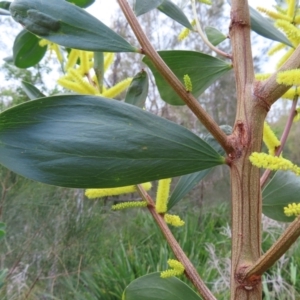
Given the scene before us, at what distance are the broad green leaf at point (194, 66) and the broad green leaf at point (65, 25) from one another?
0.05 metres

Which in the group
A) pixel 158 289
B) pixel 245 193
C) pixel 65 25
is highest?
pixel 65 25

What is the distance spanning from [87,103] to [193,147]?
73mm

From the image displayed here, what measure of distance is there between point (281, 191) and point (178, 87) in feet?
0.50

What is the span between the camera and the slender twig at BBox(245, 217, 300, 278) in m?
0.17

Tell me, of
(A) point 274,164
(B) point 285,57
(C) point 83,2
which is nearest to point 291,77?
(A) point 274,164

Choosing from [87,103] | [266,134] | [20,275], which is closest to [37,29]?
[87,103]

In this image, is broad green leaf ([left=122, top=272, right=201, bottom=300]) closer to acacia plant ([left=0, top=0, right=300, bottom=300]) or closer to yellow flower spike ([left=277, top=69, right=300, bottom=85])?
acacia plant ([left=0, top=0, right=300, bottom=300])

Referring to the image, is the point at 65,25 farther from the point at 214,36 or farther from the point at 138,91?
the point at 214,36

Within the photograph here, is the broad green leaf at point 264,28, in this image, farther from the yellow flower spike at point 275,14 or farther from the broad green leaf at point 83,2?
the broad green leaf at point 83,2

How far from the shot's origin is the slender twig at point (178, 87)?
0.23m

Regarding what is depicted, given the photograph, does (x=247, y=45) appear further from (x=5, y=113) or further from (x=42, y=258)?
→ (x=42, y=258)

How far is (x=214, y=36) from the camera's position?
0.42m

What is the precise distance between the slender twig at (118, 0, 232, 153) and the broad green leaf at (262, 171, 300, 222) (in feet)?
0.37

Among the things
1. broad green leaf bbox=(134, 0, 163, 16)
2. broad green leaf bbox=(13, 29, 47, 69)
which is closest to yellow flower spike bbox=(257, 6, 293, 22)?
broad green leaf bbox=(134, 0, 163, 16)
